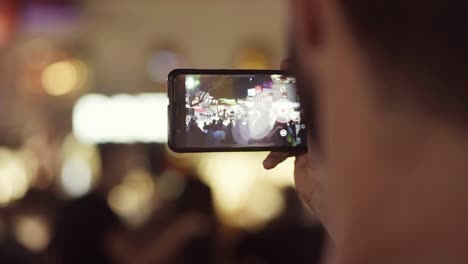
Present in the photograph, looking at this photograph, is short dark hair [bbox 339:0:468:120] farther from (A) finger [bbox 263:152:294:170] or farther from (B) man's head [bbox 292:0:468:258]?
(A) finger [bbox 263:152:294:170]

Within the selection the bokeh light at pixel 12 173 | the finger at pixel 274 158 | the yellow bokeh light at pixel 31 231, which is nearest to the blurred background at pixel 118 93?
the bokeh light at pixel 12 173

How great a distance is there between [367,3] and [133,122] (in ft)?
10.1

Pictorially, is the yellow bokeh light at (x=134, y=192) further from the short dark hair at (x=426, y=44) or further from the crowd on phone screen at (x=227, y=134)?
the short dark hair at (x=426, y=44)

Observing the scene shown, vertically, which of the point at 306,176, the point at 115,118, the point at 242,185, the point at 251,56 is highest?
the point at 306,176

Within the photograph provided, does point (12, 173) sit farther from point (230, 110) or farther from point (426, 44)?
point (426, 44)

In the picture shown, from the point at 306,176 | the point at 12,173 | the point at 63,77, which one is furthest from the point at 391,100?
the point at 63,77

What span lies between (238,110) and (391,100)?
22 cm

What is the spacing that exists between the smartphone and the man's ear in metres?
0.15

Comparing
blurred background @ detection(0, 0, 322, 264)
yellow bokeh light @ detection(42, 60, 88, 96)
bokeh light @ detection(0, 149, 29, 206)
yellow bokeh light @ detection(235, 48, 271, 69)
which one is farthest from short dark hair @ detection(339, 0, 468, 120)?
yellow bokeh light @ detection(42, 60, 88, 96)

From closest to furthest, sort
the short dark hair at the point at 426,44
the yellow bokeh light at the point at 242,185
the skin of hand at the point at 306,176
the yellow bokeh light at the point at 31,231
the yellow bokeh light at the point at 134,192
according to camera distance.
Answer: the short dark hair at the point at 426,44 < the skin of hand at the point at 306,176 < the yellow bokeh light at the point at 31,231 < the yellow bokeh light at the point at 134,192 < the yellow bokeh light at the point at 242,185

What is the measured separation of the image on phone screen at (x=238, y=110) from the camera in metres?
0.59

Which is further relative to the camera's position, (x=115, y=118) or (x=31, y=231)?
(x=115, y=118)

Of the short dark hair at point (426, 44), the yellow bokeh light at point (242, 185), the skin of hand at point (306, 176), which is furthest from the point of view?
the yellow bokeh light at point (242, 185)

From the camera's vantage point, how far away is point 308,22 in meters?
0.42
